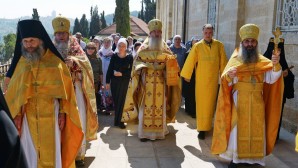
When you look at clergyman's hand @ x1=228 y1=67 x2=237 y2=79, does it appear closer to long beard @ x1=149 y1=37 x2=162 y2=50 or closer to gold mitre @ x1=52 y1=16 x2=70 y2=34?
long beard @ x1=149 y1=37 x2=162 y2=50

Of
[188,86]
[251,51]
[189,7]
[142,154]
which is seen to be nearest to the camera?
[251,51]

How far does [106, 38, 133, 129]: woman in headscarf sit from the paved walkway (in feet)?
1.55

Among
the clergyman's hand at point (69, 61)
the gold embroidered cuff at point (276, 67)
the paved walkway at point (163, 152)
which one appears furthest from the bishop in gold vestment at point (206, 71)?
the clergyman's hand at point (69, 61)

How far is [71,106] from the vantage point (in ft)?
13.3

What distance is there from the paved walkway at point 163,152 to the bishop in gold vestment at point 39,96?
3.91ft

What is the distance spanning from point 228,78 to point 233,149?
95cm

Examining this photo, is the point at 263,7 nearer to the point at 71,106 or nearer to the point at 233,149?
the point at 233,149

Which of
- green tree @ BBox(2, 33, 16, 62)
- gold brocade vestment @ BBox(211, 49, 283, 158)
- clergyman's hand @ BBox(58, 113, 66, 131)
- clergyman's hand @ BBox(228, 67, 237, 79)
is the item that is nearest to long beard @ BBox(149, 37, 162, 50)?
gold brocade vestment @ BBox(211, 49, 283, 158)

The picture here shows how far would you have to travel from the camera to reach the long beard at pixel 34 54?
3826 millimetres

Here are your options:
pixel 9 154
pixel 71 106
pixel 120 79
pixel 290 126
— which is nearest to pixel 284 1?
pixel 290 126

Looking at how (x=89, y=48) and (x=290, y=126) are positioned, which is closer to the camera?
(x=290, y=126)

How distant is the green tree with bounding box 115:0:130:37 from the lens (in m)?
28.5

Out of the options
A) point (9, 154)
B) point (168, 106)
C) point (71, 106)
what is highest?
point (9, 154)

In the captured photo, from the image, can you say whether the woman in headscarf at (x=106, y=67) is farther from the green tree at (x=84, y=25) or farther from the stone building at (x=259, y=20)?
the green tree at (x=84, y=25)
